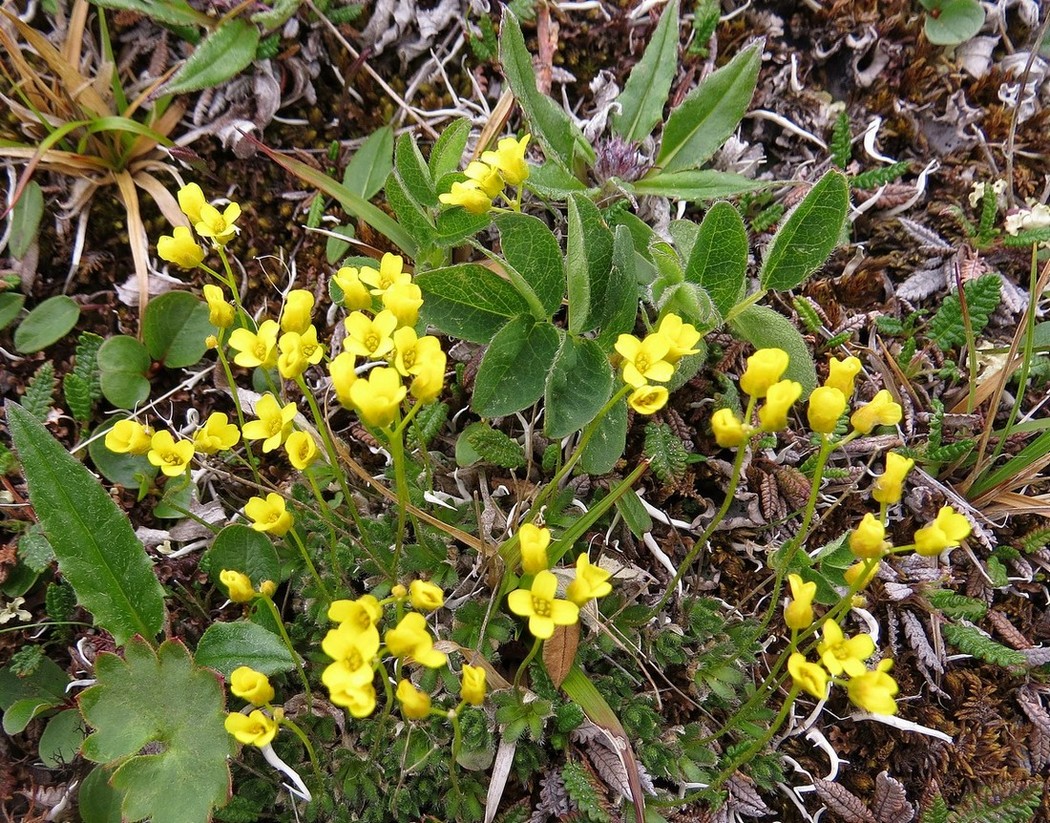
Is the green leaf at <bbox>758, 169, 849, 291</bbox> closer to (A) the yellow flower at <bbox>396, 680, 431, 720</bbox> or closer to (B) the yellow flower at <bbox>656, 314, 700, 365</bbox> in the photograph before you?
(B) the yellow flower at <bbox>656, 314, 700, 365</bbox>

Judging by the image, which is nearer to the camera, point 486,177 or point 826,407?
point 826,407

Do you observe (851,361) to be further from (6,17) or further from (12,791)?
(6,17)

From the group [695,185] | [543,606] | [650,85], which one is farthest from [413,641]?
[650,85]

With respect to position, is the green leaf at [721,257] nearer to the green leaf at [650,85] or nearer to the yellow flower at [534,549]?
the green leaf at [650,85]

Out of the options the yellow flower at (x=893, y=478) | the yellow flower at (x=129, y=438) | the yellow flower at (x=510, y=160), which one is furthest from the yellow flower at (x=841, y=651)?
the yellow flower at (x=129, y=438)

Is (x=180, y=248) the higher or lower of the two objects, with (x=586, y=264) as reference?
lower

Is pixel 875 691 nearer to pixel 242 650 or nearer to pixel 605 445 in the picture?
pixel 605 445

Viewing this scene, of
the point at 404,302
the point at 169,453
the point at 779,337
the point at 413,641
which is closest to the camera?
the point at 413,641
